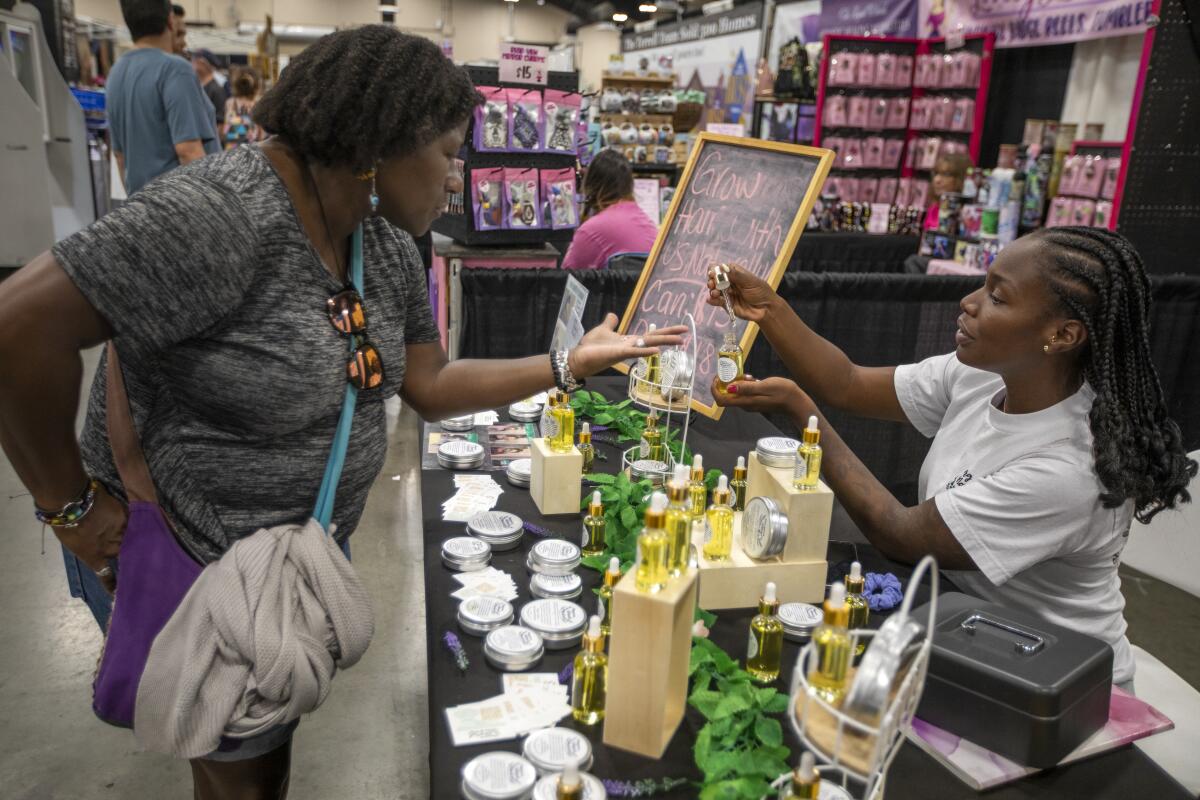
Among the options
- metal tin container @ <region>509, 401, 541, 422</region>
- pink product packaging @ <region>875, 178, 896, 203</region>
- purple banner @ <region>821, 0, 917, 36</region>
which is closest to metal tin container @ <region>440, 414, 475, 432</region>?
metal tin container @ <region>509, 401, 541, 422</region>

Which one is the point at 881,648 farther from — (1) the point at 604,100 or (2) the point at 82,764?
(1) the point at 604,100

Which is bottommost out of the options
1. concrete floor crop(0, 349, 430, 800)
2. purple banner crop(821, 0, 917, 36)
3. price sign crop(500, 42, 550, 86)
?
concrete floor crop(0, 349, 430, 800)

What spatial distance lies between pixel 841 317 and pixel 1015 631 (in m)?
2.86

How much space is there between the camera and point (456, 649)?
1.28 meters

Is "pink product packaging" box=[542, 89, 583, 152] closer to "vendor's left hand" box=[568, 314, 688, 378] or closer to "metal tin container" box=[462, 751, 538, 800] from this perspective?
"vendor's left hand" box=[568, 314, 688, 378]

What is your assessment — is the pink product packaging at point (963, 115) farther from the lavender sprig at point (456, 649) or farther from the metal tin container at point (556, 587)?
the lavender sprig at point (456, 649)

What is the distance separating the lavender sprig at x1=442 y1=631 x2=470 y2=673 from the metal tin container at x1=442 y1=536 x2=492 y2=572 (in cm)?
20

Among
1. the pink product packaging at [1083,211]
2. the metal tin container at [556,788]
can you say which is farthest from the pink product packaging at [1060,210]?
the metal tin container at [556,788]

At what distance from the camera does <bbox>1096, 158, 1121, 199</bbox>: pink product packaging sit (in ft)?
18.0

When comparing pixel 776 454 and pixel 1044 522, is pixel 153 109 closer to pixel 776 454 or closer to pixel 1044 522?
pixel 776 454

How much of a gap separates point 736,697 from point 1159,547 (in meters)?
1.50

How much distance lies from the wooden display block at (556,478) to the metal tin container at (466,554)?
218 millimetres

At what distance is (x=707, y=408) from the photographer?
82.4 inches

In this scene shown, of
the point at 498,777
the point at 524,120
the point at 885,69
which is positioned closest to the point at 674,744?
the point at 498,777
